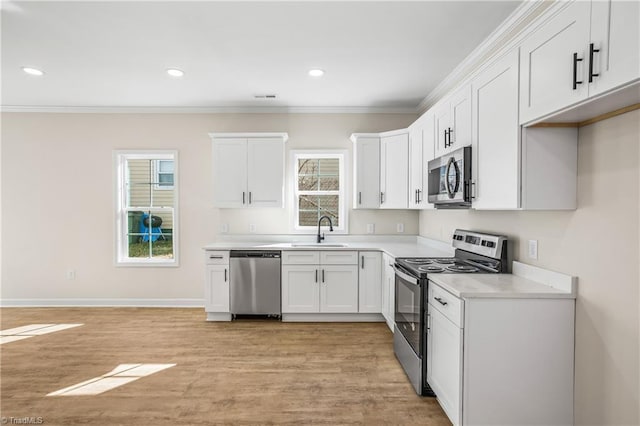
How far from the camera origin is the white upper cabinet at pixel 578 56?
1202mm

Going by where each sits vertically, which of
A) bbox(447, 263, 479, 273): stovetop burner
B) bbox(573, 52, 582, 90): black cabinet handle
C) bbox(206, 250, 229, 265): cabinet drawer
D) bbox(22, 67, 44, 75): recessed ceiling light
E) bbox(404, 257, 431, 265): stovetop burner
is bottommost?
bbox(206, 250, 229, 265): cabinet drawer

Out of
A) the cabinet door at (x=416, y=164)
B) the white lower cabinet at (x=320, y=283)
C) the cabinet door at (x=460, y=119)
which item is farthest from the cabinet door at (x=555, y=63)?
the white lower cabinet at (x=320, y=283)

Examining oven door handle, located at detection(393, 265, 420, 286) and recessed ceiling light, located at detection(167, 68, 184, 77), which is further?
recessed ceiling light, located at detection(167, 68, 184, 77)

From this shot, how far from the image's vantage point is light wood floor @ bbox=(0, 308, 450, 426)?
2.24 m

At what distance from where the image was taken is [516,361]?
1.87 metres

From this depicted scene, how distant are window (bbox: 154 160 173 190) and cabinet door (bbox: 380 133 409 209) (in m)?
2.92

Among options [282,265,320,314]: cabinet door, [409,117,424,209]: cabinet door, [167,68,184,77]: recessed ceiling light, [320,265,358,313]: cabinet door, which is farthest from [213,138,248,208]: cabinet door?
[409,117,424,209]: cabinet door

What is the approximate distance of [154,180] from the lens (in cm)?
466

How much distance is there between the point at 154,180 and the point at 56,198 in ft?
4.36

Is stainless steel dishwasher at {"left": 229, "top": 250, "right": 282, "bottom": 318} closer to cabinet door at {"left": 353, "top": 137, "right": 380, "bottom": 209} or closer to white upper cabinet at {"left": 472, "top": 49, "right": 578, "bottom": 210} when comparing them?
cabinet door at {"left": 353, "top": 137, "right": 380, "bottom": 209}

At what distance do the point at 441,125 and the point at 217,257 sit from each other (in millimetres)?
2875

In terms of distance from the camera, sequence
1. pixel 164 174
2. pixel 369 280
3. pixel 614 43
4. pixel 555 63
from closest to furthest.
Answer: pixel 614 43
pixel 555 63
pixel 369 280
pixel 164 174

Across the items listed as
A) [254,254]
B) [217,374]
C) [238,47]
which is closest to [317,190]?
[254,254]

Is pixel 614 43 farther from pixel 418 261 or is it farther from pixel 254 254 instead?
pixel 254 254
